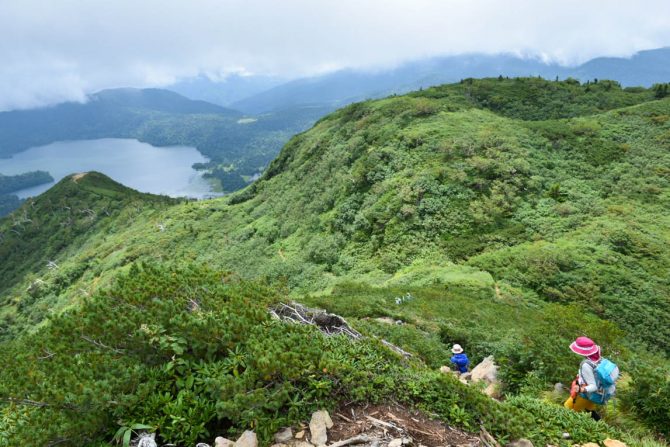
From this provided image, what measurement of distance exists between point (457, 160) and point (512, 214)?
8.57 meters

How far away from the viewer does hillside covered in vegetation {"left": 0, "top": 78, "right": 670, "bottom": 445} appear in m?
5.52

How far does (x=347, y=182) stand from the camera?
141 feet

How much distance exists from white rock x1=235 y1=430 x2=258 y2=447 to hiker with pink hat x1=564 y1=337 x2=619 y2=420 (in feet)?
19.6

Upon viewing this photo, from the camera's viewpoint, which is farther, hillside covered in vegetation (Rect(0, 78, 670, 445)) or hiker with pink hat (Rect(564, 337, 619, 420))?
hiker with pink hat (Rect(564, 337, 619, 420))

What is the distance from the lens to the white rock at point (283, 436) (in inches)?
199

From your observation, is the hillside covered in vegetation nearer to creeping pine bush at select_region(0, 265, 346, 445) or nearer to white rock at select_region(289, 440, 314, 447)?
creeping pine bush at select_region(0, 265, 346, 445)

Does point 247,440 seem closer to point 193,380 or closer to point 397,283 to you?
point 193,380

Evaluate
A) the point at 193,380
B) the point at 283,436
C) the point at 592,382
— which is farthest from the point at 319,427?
the point at 592,382

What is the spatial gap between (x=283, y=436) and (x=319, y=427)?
0.49 m

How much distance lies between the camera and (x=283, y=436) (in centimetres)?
510

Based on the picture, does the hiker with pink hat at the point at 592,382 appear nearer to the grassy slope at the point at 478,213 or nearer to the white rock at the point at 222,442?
the white rock at the point at 222,442

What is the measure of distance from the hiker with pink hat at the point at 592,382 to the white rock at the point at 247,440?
5975mm

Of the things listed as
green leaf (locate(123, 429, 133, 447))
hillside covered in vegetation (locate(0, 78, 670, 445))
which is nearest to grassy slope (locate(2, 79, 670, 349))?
hillside covered in vegetation (locate(0, 78, 670, 445))

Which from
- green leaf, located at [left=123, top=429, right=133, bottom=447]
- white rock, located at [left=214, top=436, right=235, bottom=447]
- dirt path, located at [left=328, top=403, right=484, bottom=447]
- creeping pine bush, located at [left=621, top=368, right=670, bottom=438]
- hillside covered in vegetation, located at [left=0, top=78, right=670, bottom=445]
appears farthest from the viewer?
creeping pine bush, located at [left=621, top=368, right=670, bottom=438]
